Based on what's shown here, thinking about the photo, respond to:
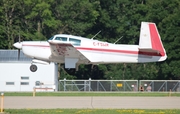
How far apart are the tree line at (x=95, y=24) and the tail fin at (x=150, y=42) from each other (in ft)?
62.8

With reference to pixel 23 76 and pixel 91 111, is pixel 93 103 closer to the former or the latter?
pixel 91 111

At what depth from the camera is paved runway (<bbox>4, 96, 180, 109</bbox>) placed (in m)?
25.2

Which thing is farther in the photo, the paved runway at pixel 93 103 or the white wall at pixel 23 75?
the white wall at pixel 23 75

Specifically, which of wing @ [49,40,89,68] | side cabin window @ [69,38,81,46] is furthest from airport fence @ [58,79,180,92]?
side cabin window @ [69,38,81,46]

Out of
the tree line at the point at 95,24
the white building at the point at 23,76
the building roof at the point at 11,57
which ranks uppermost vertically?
the tree line at the point at 95,24

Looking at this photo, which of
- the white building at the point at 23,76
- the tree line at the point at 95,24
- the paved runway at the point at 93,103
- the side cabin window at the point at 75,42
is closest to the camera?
the paved runway at the point at 93,103

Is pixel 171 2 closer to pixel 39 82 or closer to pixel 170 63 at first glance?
pixel 170 63

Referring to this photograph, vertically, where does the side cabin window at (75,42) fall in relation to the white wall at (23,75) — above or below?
above

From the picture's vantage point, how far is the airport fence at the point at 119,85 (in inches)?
1741

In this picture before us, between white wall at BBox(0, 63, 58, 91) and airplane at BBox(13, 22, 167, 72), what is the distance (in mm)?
9062

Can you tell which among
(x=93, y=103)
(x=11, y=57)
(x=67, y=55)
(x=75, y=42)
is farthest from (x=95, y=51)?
(x=11, y=57)

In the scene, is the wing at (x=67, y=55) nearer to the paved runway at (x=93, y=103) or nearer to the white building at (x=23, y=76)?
the paved runway at (x=93, y=103)

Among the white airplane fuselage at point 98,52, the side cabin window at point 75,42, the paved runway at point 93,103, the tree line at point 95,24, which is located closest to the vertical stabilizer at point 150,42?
the white airplane fuselage at point 98,52

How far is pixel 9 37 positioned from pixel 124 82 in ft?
→ 63.9
